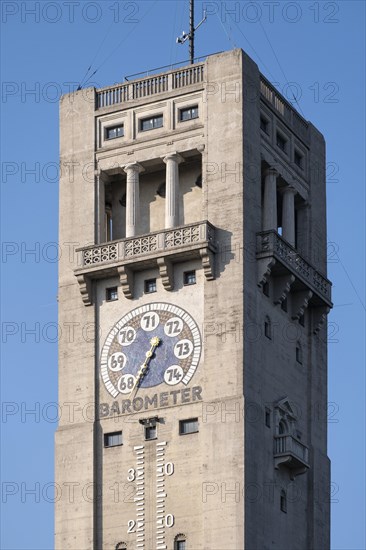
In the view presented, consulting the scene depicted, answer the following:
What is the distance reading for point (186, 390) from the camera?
96500mm

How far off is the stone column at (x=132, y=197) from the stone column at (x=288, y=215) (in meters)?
6.03

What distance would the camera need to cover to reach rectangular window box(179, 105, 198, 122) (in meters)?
100

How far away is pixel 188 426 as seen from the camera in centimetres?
9600

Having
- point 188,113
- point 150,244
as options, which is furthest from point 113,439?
point 188,113

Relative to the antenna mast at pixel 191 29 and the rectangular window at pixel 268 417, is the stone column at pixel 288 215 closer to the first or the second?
the antenna mast at pixel 191 29

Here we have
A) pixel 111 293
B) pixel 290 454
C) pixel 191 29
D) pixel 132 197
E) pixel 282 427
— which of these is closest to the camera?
pixel 290 454

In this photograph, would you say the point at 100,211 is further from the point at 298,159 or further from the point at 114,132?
the point at 298,159

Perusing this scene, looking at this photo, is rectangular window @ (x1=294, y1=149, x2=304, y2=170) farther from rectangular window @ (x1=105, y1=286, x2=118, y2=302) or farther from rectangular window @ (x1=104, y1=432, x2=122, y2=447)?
rectangular window @ (x1=104, y1=432, x2=122, y2=447)

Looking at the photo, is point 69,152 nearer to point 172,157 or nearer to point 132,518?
point 172,157

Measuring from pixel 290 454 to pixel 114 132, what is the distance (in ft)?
50.2

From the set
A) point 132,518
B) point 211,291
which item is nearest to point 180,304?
point 211,291

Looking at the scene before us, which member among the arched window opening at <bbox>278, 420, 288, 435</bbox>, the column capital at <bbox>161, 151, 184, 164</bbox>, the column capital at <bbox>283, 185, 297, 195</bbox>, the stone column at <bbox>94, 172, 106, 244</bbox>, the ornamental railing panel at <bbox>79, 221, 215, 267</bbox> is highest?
the column capital at <bbox>161, 151, 184, 164</bbox>

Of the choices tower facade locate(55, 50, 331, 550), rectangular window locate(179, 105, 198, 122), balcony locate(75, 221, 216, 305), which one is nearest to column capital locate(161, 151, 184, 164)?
tower facade locate(55, 50, 331, 550)

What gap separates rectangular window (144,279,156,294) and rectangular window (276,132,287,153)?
26.5 feet
